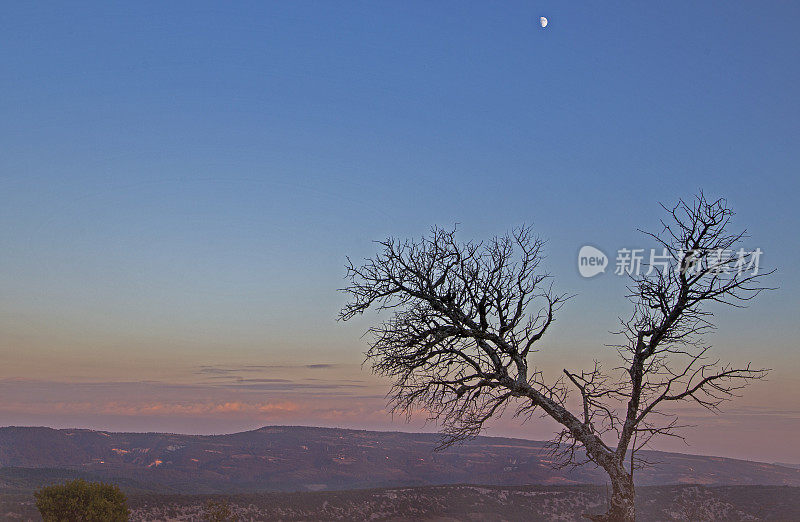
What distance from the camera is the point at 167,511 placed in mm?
43312

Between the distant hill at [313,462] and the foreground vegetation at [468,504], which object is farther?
the distant hill at [313,462]

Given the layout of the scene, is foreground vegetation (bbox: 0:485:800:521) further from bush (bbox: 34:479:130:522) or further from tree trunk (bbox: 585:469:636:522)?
tree trunk (bbox: 585:469:636:522)

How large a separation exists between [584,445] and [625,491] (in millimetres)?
1252

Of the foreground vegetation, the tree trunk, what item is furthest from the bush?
the tree trunk

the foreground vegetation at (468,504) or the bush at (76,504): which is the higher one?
the bush at (76,504)

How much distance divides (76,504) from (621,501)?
68.6 feet

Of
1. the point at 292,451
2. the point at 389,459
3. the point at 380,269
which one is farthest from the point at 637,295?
the point at 292,451

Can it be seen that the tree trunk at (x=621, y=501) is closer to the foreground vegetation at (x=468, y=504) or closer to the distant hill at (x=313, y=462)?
the foreground vegetation at (x=468, y=504)

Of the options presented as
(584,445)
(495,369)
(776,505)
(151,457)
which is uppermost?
(495,369)

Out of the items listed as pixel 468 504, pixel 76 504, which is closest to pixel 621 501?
pixel 76 504

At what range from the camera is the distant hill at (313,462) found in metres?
115

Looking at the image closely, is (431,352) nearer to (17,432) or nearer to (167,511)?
(167,511)

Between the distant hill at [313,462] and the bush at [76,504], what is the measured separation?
78.6 m

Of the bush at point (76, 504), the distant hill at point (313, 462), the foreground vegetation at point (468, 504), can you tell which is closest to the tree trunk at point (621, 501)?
the bush at point (76, 504)
